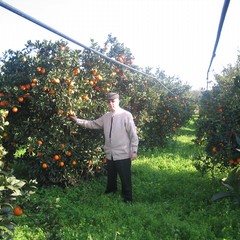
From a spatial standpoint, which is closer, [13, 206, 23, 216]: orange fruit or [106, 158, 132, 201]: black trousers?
[13, 206, 23, 216]: orange fruit

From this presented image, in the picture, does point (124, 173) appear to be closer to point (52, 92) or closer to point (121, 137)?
point (121, 137)

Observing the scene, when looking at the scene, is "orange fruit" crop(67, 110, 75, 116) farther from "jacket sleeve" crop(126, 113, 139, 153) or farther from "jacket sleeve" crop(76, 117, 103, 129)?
"jacket sleeve" crop(126, 113, 139, 153)

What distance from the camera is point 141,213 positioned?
15.7 ft

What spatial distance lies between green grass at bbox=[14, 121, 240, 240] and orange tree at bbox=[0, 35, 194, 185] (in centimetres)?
54

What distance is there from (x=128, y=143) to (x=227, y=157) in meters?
1.99

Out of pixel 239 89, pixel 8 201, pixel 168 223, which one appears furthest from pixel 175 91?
pixel 8 201

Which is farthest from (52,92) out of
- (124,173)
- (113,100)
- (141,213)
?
(141,213)

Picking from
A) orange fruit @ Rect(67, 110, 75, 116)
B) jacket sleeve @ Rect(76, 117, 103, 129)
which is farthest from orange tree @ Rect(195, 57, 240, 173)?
orange fruit @ Rect(67, 110, 75, 116)

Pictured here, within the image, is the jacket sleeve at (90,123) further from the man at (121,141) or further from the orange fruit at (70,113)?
the orange fruit at (70,113)

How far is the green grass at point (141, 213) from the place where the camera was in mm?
4023

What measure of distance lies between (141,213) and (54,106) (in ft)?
8.84

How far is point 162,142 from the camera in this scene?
37.6 ft

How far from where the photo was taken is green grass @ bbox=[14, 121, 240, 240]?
402cm

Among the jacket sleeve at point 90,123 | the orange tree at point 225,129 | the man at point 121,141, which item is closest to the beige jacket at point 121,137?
the man at point 121,141
